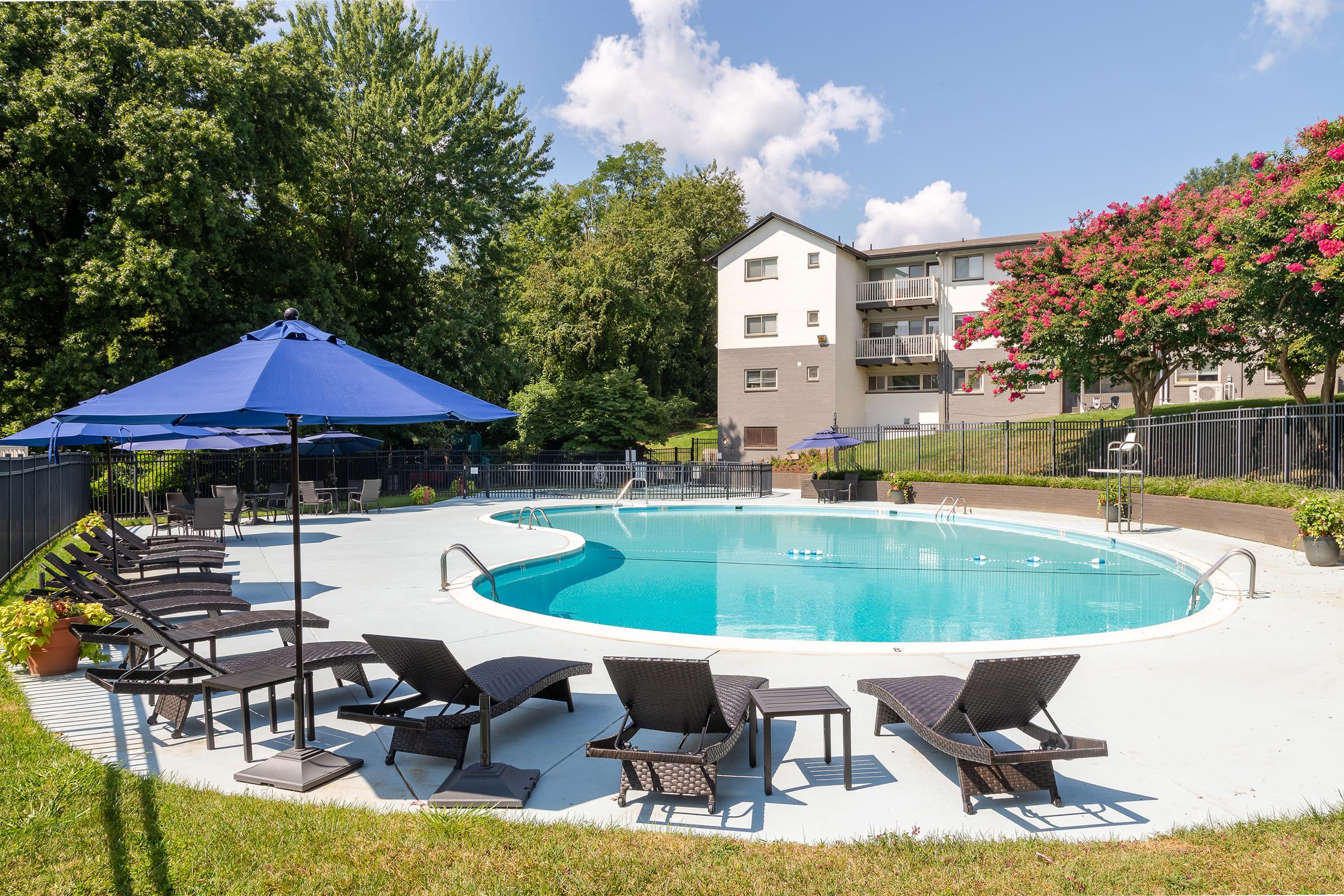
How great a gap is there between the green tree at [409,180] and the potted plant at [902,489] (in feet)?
53.8

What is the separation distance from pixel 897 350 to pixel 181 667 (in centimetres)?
3369

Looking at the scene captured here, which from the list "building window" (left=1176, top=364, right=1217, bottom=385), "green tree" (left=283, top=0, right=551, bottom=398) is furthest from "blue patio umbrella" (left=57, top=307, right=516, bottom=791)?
"building window" (left=1176, top=364, right=1217, bottom=385)

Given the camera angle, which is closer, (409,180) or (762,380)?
(409,180)

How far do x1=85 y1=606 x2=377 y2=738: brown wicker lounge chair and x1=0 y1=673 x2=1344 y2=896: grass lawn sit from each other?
3.54 feet

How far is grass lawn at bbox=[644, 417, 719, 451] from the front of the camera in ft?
141

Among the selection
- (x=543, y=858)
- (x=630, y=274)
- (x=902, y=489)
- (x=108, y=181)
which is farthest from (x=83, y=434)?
(x=630, y=274)

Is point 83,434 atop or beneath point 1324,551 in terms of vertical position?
atop

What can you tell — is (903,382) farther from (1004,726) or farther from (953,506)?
(1004,726)

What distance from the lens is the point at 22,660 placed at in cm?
634

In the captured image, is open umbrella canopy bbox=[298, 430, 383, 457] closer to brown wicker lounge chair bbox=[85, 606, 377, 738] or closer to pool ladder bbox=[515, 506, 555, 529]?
pool ladder bbox=[515, 506, 555, 529]

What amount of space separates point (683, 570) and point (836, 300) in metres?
23.5

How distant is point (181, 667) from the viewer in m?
Result: 5.38

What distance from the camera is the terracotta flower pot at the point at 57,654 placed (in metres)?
6.41

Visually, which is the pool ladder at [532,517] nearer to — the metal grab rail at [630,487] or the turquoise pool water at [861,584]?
the turquoise pool water at [861,584]
